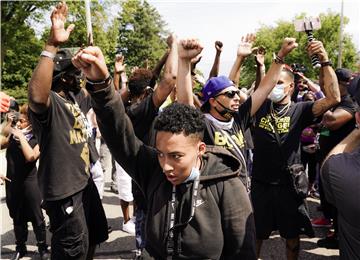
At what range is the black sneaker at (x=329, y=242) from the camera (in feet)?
14.3

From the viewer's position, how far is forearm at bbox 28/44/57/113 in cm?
225

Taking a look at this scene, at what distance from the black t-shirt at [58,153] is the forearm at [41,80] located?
32 centimetres

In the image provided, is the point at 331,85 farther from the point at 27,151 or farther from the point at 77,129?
the point at 27,151

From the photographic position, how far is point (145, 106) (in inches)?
126

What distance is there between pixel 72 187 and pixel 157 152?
1313 mm

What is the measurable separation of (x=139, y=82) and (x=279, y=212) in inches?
77.2

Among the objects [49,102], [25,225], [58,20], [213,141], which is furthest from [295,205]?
[25,225]

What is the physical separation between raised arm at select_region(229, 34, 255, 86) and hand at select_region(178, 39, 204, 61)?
147 cm

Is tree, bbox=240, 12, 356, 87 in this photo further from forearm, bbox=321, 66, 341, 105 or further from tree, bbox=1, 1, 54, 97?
forearm, bbox=321, 66, 341, 105

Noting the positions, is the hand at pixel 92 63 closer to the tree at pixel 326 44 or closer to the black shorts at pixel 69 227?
the black shorts at pixel 69 227

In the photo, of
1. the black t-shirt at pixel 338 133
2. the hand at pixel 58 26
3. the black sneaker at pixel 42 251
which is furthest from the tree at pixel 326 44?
the hand at pixel 58 26

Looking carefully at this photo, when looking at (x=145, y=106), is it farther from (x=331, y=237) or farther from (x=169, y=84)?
(x=331, y=237)

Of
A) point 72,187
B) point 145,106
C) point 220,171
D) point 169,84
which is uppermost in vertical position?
point 169,84

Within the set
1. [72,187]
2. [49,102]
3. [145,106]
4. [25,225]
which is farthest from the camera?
[25,225]
